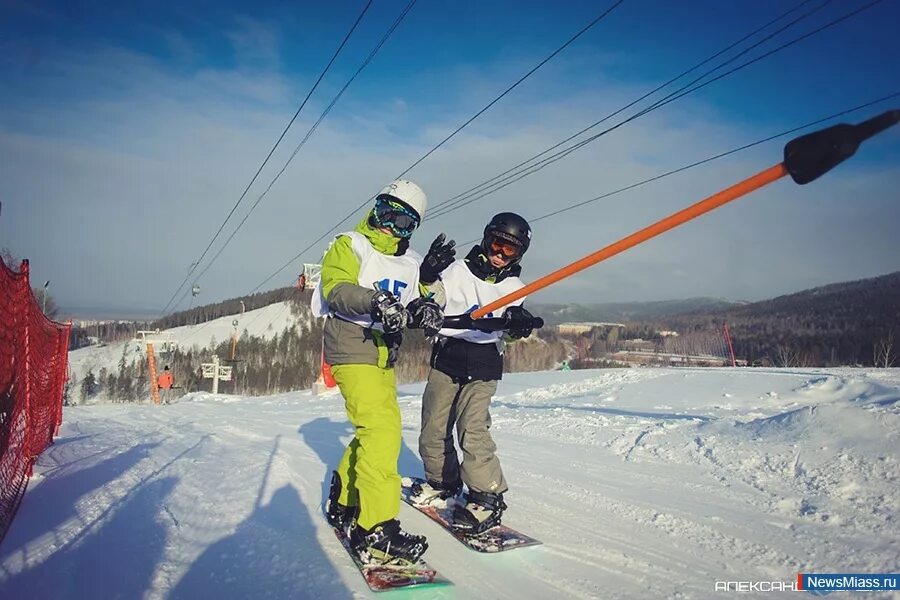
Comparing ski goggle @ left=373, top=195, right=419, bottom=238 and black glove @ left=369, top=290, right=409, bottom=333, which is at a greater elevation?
ski goggle @ left=373, top=195, right=419, bottom=238

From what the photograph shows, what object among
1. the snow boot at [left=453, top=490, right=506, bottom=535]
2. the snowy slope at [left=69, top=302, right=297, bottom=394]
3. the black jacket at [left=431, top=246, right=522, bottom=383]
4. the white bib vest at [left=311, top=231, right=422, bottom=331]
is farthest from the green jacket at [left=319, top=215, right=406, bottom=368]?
the snowy slope at [left=69, top=302, right=297, bottom=394]

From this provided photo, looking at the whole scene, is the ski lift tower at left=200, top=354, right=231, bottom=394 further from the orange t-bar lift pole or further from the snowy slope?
the snowy slope

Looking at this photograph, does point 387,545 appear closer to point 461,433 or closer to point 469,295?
point 461,433

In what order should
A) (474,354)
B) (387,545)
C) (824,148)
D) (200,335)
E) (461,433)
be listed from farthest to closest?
(200,335)
(474,354)
(461,433)
(387,545)
(824,148)

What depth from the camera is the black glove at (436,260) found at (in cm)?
396

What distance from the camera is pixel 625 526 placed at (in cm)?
371

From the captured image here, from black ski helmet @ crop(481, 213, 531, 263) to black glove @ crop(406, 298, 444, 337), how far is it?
92 cm

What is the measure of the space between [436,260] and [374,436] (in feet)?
4.53

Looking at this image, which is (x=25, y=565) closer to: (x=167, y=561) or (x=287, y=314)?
(x=167, y=561)

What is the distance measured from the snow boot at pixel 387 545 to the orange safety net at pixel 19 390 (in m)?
2.10

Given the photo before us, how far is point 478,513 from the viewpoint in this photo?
3578 mm

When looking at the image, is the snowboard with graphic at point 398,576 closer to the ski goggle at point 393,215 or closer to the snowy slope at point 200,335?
the ski goggle at point 393,215

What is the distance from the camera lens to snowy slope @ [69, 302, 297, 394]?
12044 centimetres

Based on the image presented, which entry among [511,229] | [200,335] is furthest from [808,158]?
[200,335]
